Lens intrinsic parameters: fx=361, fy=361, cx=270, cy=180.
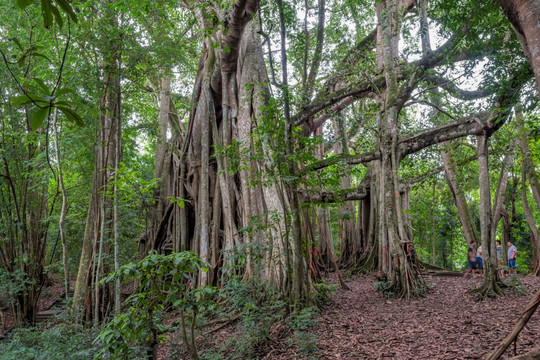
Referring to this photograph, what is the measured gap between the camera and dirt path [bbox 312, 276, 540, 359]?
3.32 m

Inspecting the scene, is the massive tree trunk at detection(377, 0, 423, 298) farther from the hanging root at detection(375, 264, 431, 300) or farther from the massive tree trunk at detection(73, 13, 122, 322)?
the massive tree trunk at detection(73, 13, 122, 322)

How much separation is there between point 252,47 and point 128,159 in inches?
143

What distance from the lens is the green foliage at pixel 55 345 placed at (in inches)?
165

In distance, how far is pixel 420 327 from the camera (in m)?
4.11

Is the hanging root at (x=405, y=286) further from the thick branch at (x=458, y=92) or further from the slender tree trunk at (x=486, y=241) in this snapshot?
the thick branch at (x=458, y=92)

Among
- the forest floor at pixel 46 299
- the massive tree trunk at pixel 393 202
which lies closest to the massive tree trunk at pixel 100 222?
the forest floor at pixel 46 299

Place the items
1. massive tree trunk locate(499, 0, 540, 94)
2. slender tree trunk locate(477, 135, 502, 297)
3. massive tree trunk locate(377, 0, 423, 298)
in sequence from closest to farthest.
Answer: massive tree trunk locate(499, 0, 540, 94) → slender tree trunk locate(477, 135, 502, 297) → massive tree trunk locate(377, 0, 423, 298)

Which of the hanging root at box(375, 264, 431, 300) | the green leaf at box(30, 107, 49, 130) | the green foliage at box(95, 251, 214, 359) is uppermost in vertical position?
the green leaf at box(30, 107, 49, 130)

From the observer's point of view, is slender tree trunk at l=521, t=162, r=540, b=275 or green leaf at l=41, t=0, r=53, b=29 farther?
slender tree trunk at l=521, t=162, r=540, b=275

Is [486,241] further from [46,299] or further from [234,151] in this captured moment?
[46,299]

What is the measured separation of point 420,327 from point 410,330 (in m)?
0.17

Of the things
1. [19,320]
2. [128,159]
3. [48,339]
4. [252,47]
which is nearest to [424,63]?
[252,47]

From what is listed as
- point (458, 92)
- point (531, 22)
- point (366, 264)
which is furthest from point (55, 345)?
point (458, 92)

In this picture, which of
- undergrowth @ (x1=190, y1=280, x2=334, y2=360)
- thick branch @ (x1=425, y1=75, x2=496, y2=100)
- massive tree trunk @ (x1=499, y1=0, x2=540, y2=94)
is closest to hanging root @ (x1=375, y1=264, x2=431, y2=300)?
undergrowth @ (x1=190, y1=280, x2=334, y2=360)
